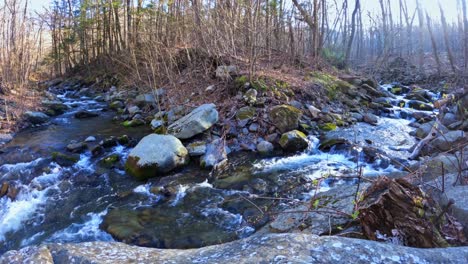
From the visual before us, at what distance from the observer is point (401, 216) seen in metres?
2.33

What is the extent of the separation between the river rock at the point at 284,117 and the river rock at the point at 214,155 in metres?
1.36

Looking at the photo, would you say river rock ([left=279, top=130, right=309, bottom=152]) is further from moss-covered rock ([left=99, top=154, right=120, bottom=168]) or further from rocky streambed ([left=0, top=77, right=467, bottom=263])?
moss-covered rock ([left=99, top=154, right=120, bottom=168])

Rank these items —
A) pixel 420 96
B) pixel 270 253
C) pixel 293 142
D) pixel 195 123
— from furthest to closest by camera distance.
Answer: pixel 420 96 < pixel 195 123 < pixel 293 142 < pixel 270 253

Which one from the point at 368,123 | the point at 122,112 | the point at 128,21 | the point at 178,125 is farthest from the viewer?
the point at 128,21

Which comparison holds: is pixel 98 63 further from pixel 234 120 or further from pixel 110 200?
pixel 110 200

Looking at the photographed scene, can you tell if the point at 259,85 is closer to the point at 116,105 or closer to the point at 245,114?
the point at 245,114

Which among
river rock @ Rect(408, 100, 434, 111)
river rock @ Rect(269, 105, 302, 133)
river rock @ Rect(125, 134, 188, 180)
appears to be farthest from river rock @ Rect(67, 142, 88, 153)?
river rock @ Rect(408, 100, 434, 111)

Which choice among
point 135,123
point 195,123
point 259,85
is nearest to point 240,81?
point 259,85

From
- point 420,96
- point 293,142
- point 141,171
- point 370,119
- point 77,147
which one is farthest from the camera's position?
point 420,96

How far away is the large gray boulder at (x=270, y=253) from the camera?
158cm

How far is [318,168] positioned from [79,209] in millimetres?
3916

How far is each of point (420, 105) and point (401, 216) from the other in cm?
908

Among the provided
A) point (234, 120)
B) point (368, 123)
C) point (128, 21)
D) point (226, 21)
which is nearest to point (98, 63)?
point (128, 21)

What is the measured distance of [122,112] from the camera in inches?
421
